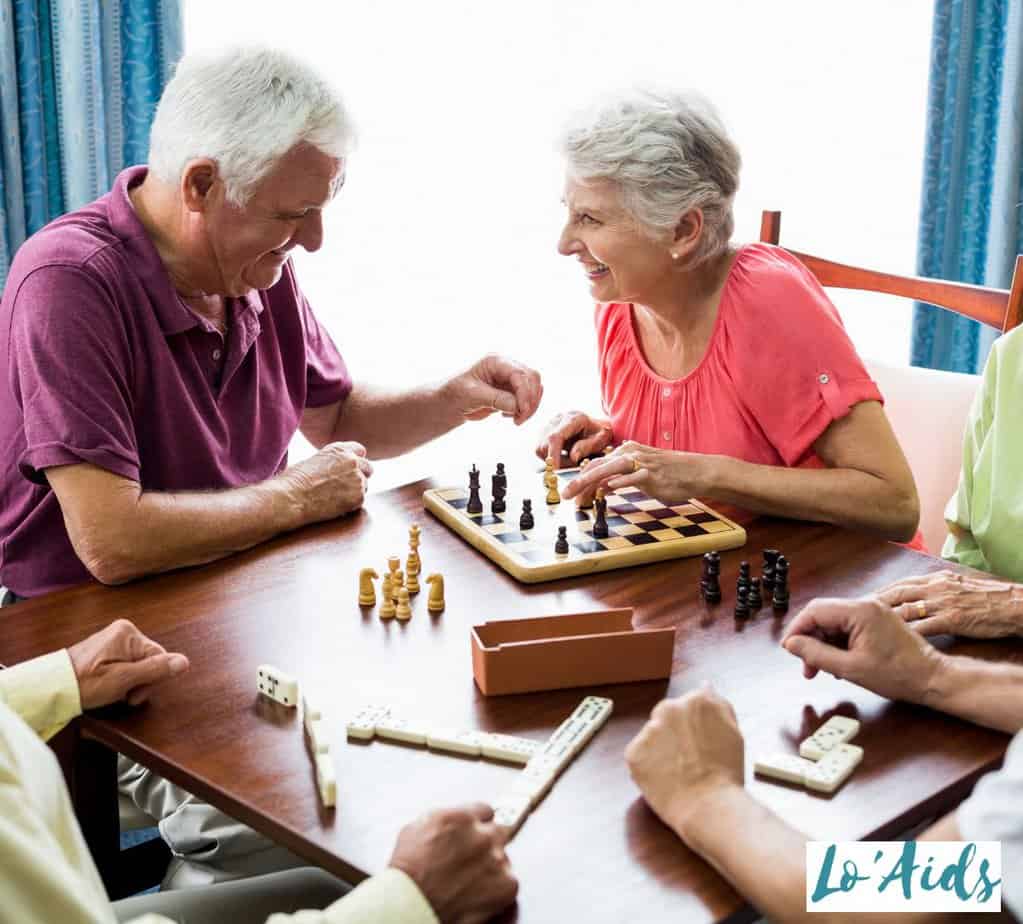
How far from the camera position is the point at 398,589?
5.80ft

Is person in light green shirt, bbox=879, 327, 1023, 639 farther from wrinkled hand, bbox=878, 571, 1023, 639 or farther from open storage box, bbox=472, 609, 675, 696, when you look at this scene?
open storage box, bbox=472, 609, 675, 696

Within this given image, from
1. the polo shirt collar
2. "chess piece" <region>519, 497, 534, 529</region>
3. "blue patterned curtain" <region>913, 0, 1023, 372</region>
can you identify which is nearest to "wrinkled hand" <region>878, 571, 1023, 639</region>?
"chess piece" <region>519, 497, 534, 529</region>

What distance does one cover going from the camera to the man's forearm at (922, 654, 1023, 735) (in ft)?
4.84

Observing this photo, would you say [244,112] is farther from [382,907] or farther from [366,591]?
[382,907]

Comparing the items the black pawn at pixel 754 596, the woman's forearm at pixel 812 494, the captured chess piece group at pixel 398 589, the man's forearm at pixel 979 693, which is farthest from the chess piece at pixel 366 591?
the man's forearm at pixel 979 693

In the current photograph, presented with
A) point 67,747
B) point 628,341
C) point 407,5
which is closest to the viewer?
point 67,747

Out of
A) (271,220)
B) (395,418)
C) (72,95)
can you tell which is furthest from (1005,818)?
(72,95)

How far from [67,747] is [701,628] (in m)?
0.86

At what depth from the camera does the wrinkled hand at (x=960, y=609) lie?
170 cm

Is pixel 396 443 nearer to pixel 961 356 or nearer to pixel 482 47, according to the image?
pixel 482 47

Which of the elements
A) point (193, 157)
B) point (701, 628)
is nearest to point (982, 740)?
point (701, 628)

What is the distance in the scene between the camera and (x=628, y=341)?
255 cm

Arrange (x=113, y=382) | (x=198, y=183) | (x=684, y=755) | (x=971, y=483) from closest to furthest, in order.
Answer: (x=684, y=755) → (x=113, y=382) → (x=198, y=183) → (x=971, y=483)

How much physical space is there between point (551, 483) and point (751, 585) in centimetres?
51
